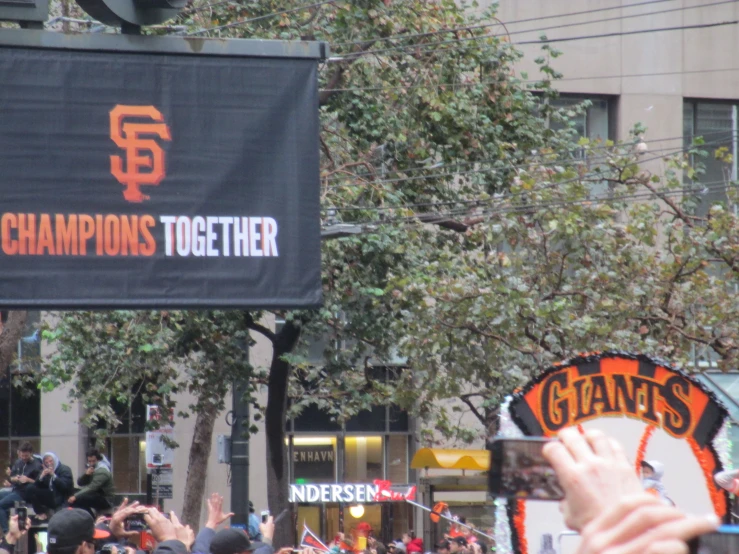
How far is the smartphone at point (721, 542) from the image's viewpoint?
170cm

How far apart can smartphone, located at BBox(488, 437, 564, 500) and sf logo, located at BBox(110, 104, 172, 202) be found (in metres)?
5.34

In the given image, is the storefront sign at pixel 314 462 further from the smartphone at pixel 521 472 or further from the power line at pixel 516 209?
the smartphone at pixel 521 472

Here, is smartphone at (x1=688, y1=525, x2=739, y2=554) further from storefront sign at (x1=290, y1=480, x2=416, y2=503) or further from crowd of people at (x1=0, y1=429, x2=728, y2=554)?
storefront sign at (x1=290, y1=480, x2=416, y2=503)

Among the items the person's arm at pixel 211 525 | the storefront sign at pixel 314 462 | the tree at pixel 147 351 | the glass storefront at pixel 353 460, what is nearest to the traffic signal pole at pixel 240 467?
the tree at pixel 147 351

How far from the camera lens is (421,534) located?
26.9 meters

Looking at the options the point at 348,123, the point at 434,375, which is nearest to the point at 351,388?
the point at 434,375

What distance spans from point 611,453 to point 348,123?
14.2 m

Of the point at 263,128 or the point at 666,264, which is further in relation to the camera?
the point at 666,264

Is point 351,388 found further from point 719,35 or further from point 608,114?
point 719,35

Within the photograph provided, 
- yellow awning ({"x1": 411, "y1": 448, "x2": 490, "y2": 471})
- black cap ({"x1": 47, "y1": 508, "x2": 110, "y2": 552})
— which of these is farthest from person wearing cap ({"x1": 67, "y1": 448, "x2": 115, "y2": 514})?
yellow awning ({"x1": 411, "y1": 448, "x2": 490, "y2": 471})

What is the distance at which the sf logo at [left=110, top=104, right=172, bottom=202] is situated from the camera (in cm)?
755

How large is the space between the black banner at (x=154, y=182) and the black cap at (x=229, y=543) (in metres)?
1.82

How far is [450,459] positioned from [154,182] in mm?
14807

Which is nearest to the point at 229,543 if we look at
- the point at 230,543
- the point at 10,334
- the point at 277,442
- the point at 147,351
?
the point at 230,543
